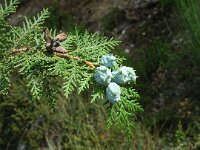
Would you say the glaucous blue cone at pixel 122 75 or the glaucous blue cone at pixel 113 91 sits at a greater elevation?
the glaucous blue cone at pixel 122 75

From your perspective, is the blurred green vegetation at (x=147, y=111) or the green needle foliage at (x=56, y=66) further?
the blurred green vegetation at (x=147, y=111)

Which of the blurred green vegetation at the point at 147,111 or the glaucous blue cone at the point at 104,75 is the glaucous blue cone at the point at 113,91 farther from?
the blurred green vegetation at the point at 147,111

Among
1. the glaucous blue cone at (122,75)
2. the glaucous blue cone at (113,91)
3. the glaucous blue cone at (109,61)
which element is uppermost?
the glaucous blue cone at (109,61)

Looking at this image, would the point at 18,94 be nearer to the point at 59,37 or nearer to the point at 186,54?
the point at 186,54

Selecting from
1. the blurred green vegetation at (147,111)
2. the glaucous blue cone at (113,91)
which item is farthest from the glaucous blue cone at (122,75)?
the blurred green vegetation at (147,111)

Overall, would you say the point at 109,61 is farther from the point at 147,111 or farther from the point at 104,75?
the point at 147,111

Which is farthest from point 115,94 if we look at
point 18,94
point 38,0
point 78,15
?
point 38,0

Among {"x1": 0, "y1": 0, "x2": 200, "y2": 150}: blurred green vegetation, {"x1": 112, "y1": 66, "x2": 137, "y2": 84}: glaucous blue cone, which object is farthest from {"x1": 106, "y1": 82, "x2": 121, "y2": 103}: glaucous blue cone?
{"x1": 0, "y1": 0, "x2": 200, "y2": 150}: blurred green vegetation

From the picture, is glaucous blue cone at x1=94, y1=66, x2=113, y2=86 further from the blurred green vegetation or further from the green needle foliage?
the blurred green vegetation

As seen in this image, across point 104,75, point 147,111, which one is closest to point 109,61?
point 104,75
